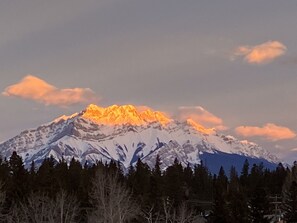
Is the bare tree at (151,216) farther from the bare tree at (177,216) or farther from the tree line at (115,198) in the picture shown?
the bare tree at (177,216)

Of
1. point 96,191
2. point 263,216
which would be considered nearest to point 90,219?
point 96,191

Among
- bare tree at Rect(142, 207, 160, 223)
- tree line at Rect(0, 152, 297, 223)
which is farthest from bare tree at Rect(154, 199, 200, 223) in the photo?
bare tree at Rect(142, 207, 160, 223)

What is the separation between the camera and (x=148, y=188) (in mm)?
134125

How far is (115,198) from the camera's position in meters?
90.2

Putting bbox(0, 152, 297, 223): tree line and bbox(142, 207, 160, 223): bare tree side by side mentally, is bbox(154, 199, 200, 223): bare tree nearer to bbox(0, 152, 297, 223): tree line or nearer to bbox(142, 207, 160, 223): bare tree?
bbox(0, 152, 297, 223): tree line

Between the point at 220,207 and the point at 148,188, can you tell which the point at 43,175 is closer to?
the point at 148,188

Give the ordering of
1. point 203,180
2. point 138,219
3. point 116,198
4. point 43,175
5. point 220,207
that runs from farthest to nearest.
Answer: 1. point 203,180
2. point 43,175
3. point 138,219
4. point 220,207
5. point 116,198

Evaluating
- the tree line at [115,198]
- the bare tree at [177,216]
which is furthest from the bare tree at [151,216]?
the bare tree at [177,216]

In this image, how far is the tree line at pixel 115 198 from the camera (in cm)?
9006

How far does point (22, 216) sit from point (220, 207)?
31.9 metres

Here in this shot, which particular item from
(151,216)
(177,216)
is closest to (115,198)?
(151,216)

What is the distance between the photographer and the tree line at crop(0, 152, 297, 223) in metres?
90.1

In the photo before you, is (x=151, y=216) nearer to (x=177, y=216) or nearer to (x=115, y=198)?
(x=115, y=198)

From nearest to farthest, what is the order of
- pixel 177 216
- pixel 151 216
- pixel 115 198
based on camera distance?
pixel 115 198 < pixel 151 216 < pixel 177 216
